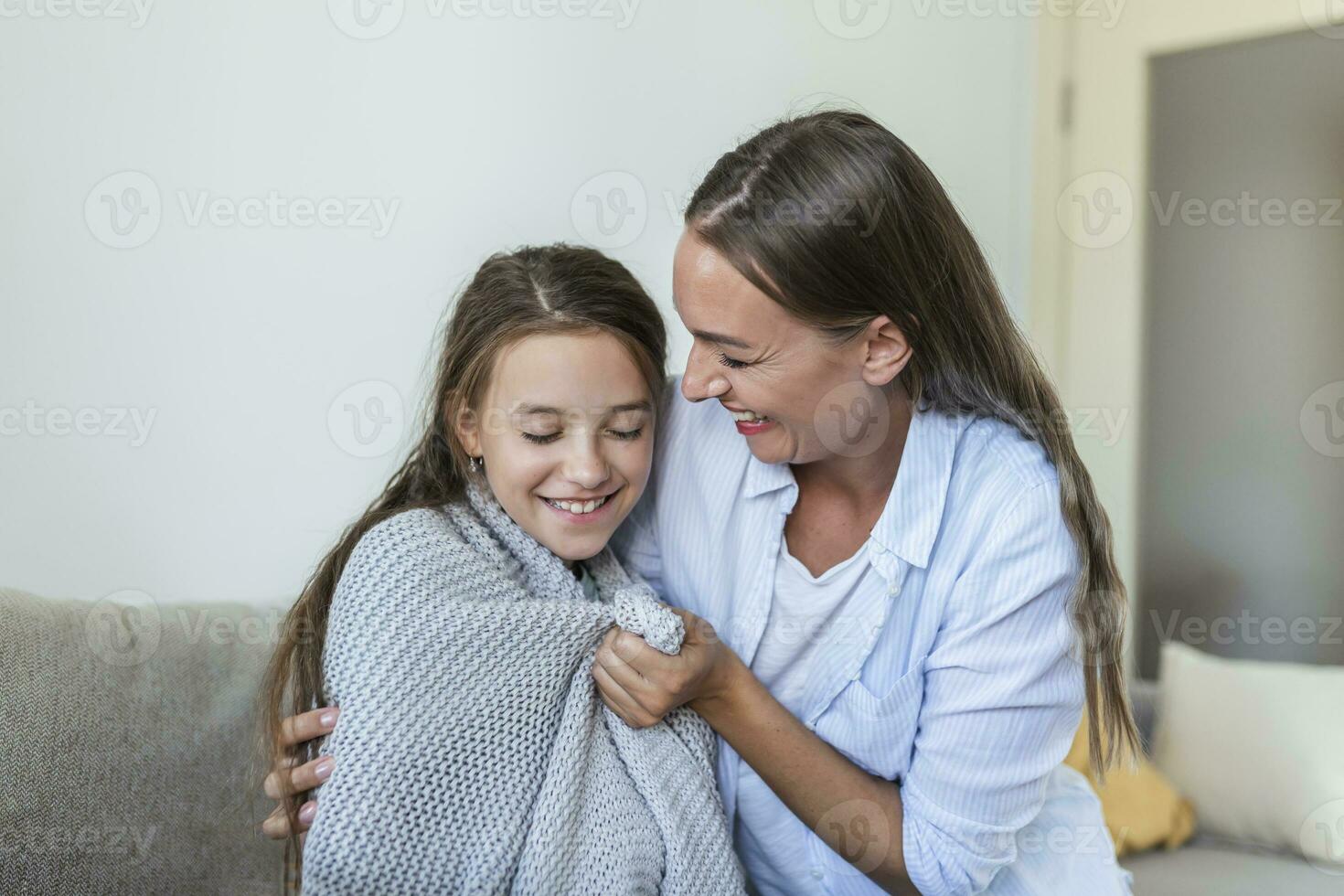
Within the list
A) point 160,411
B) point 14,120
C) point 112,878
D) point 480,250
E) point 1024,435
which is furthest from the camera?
point 480,250

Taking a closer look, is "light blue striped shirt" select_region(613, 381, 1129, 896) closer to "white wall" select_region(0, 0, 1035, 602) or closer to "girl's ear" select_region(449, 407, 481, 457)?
"girl's ear" select_region(449, 407, 481, 457)

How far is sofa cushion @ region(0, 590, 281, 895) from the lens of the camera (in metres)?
1.25

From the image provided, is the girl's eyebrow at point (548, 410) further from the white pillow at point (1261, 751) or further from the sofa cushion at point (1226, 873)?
the white pillow at point (1261, 751)

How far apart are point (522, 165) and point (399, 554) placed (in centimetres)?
104

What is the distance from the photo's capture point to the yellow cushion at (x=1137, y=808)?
7.66 ft

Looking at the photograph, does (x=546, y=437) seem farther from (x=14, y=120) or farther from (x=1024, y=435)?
(x=14, y=120)

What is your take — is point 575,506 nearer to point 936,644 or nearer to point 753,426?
point 753,426

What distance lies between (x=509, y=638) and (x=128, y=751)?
0.49 meters

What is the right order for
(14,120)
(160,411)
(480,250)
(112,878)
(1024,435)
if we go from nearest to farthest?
1. (112,878)
2. (1024,435)
3. (14,120)
4. (160,411)
5. (480,250)

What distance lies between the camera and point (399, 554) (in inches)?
51.6

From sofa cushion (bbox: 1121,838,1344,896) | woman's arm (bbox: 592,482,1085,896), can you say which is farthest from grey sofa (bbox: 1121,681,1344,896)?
woman's arm (bbox: 592,482,1085,896)

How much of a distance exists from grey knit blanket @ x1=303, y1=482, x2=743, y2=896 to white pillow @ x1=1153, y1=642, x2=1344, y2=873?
4.98 feet

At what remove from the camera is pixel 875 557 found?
4.66ft

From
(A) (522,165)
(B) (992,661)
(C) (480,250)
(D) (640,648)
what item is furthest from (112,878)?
(A) (522,165)
